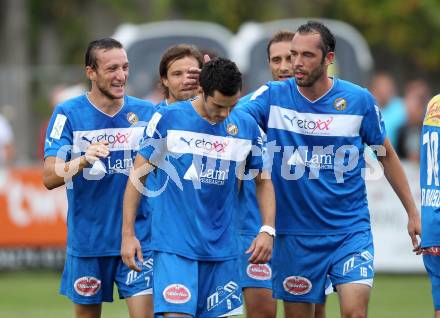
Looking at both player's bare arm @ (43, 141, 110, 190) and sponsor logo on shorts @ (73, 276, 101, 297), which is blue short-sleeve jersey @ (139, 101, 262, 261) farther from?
sponsor logo on shorts @ (73, 276, 101, 297)

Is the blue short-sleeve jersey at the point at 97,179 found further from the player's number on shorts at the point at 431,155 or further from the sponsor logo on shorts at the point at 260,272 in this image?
the player's number on shorts at the point at 431,155

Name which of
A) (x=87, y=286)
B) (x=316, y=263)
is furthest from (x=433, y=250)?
(x=87, y=286)

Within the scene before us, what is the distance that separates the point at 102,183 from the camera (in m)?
9.56

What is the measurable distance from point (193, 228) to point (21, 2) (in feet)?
60.4

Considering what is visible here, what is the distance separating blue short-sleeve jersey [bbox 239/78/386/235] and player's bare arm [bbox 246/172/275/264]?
46cm

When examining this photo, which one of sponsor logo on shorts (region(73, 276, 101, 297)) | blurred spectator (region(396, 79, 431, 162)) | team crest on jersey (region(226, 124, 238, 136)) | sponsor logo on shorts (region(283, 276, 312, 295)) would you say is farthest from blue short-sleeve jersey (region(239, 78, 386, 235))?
blurred spectator (region(396, 79, 431, 162))

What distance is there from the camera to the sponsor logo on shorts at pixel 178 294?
340 inches

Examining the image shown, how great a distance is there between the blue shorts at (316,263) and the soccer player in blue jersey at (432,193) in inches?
26.1

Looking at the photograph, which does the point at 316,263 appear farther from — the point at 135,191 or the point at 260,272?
the point at 135,191

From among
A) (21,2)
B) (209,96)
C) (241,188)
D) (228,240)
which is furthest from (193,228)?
(21,2)

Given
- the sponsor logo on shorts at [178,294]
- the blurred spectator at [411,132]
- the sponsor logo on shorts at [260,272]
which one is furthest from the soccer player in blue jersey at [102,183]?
the blurred spectator at [411,132]

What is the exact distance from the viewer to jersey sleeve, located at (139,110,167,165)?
28.9 feet

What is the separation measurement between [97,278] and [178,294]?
1.22 m

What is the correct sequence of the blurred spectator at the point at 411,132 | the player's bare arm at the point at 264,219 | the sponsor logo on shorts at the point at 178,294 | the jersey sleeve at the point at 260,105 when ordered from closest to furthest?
the sponsor logo on shorts at the point at 178,294 → the player's bare arm at the point at 264,219 → the jersey sleeve at the point at 260,105 → the blurred spectator at the point at 411,132
